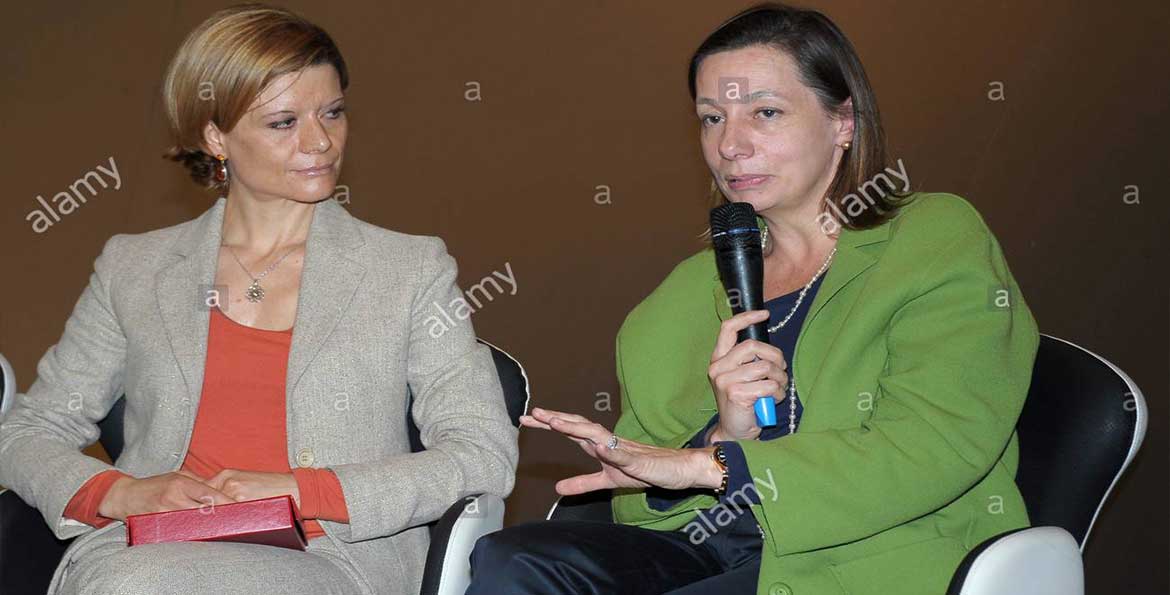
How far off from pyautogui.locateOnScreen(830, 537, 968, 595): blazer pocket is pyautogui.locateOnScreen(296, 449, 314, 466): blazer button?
2.76ft

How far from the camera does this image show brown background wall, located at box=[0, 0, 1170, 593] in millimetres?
3795

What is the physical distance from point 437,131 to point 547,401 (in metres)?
0.90

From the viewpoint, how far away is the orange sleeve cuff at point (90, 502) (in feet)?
6.57

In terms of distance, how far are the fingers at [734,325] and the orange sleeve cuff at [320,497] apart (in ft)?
2.06

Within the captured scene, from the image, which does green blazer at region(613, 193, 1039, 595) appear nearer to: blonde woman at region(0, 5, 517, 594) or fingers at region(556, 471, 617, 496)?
fingers at region(556, 471, 617, 496)

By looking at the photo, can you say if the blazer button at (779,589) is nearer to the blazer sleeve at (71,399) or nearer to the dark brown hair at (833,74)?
the dark brown hair at (833,74)

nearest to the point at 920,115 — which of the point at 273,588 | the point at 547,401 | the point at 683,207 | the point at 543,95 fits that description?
the point at 683,207

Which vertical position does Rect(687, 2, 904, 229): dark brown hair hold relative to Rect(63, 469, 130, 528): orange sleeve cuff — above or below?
above

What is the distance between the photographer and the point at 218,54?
85.0 inches

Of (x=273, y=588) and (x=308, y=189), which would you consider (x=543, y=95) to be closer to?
(x=308, y=189)

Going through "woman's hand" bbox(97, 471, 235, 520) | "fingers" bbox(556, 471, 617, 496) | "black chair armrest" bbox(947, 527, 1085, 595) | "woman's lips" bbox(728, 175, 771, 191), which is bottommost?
"black chair armrest" bbox(947, 527, 1085, 595)

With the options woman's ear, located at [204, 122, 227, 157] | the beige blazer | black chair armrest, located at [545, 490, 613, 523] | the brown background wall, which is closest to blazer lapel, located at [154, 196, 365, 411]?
the beige blazer

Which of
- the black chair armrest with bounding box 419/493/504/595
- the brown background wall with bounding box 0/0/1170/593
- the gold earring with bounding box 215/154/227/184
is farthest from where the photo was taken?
the brown background wall with bounding box 0/0/1170/593

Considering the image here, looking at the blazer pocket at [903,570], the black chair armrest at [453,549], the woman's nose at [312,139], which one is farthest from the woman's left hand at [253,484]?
the blazer pocket at [903,570]
